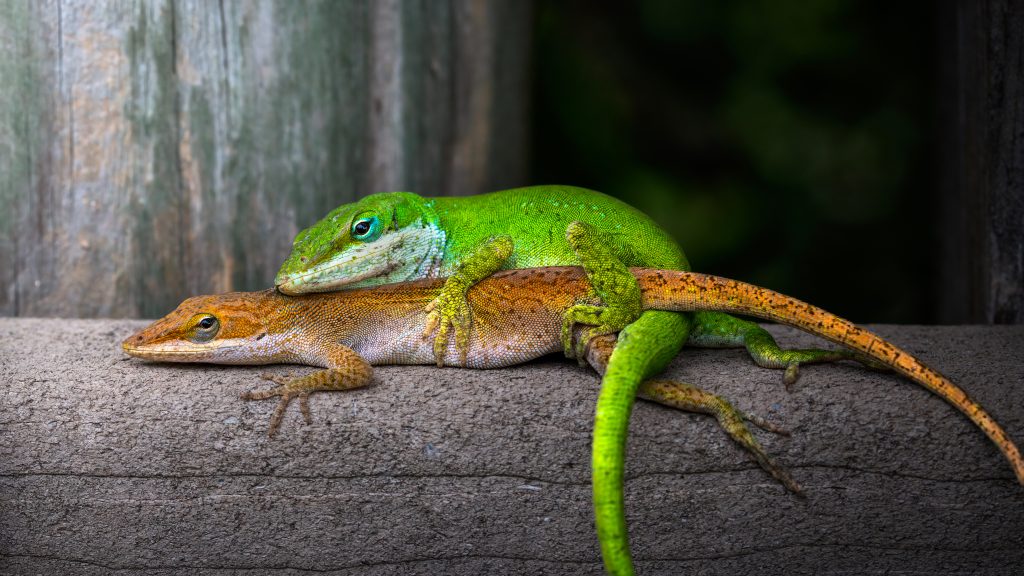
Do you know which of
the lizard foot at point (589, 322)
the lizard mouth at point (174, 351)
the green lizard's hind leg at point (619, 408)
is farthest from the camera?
the lizard mouth at point (174, 351)

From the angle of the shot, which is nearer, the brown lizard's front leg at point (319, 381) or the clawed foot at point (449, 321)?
the brown lizard's front leg at point (319, 381)

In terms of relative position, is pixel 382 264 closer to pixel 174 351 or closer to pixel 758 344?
pixel 174 351

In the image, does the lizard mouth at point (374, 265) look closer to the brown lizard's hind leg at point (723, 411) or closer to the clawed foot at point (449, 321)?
the clawed foot at point (449, 321)

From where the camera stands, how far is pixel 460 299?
2.94 metres

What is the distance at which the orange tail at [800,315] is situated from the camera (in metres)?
2.43

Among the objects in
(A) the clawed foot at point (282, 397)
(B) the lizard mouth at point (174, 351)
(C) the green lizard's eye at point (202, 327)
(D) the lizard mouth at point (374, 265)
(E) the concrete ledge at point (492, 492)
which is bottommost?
(E) the concrete ledge at point (492, 492)

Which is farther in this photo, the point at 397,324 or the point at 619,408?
the point at 397,324

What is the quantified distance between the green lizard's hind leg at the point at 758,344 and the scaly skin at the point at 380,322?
29 centimetres

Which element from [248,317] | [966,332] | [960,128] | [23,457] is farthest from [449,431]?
[960,128]

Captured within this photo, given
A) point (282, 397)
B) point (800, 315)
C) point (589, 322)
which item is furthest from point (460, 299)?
point (800, 315)

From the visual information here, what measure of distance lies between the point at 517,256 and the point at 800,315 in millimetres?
1011

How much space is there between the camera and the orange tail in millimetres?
2428

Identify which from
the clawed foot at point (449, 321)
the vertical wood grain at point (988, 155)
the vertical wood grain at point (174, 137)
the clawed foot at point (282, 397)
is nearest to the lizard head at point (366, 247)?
the clawed foot at point (449, 321)

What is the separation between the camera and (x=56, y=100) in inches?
131
